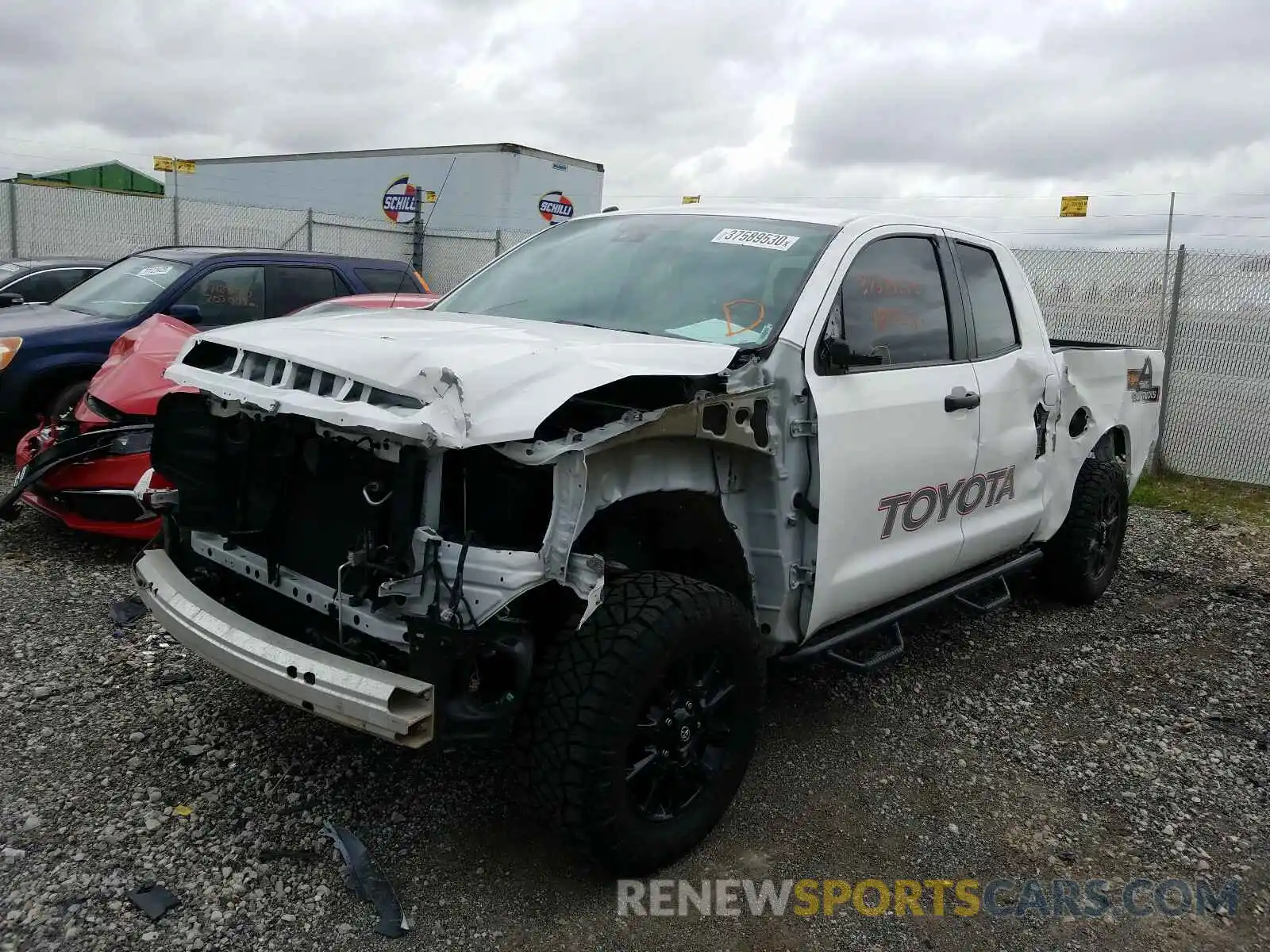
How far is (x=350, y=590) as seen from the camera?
8.89ft

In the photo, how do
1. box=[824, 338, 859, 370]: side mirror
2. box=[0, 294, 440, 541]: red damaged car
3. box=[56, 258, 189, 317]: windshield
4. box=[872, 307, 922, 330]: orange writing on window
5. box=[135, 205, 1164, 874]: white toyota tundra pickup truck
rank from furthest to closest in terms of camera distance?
box=[56, 258, 189, 317]: windshield < box=[0, 294, 440, 541]: red damaged car < box=[872, 307, 922, 330]: orange writing on window < box=[824, 338, 859, 370]: side mirror < box=[135, 205, 1164, 874]: white toyota tundra pickup truck

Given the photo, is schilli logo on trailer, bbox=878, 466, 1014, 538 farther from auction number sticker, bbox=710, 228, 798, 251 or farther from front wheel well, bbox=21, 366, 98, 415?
front wheel well, bbox=21, 366, 98, 415

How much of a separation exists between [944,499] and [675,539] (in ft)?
4.16

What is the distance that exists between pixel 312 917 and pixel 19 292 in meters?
9.43

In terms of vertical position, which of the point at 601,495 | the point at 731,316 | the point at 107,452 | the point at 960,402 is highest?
the point at 731,316

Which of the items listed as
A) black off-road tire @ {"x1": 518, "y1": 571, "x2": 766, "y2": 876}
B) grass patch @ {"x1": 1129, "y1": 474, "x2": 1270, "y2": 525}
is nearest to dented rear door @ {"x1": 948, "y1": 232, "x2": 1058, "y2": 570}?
black off-road tire @ {"x1": 518, "y1": 571, "x2": 766, "y2": 876}

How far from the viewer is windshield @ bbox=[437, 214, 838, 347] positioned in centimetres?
347

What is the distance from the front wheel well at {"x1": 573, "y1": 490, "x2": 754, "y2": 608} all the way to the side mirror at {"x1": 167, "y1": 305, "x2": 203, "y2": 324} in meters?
4.42

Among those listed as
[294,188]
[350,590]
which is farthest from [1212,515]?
[294,188]

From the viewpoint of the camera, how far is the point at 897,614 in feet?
12.8

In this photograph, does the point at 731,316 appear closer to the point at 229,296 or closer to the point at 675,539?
the point at 675,539

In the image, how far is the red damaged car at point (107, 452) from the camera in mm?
4965

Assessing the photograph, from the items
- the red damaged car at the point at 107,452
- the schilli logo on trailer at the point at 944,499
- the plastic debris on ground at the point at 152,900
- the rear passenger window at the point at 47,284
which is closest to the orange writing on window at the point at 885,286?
the schilli logo on trailer at the point at 944,499

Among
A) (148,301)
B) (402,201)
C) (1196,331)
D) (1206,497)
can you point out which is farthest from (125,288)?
(402,201)
